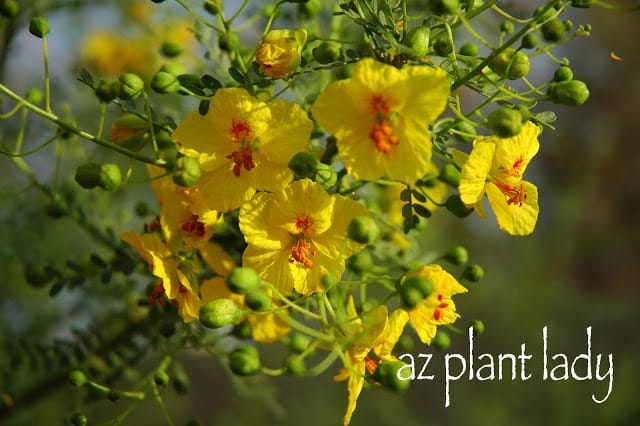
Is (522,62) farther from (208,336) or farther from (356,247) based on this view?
(208,336)

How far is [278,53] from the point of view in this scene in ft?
1.83

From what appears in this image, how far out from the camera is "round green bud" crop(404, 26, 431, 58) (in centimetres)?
54

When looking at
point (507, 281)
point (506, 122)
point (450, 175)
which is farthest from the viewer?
point (507, 281)

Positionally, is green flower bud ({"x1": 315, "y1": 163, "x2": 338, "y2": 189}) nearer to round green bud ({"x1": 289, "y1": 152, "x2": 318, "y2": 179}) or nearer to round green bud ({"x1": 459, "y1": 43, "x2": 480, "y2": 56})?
round green bud ({"x1": 289, "y1": 152, "x2": 318, "y2": 179})

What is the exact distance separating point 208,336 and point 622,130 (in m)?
3.18

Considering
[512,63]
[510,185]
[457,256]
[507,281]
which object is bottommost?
[507,281]

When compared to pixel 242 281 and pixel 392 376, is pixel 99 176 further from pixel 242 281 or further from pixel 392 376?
pixel 392 376

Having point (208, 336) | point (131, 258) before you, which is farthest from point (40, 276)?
point (208, 336)

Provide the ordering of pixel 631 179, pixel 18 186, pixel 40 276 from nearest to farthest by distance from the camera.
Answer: pixel 40 276 → pixel 18 186 → pixel 631 179

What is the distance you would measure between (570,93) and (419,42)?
0.13m

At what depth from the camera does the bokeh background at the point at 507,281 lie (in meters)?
1.20

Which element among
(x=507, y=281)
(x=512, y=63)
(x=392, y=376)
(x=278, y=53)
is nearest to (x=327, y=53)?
(x=278, y=53)

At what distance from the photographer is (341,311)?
61cm

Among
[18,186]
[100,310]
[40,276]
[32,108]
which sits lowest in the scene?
[100,310]
